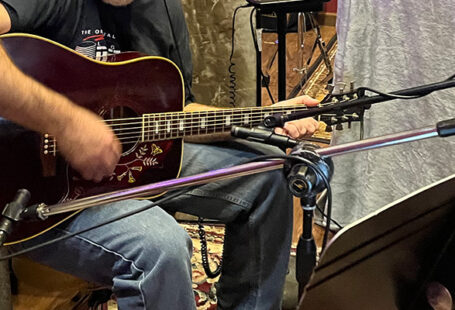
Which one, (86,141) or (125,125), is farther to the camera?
(125,125)

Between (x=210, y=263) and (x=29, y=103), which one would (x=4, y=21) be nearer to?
(x=29, y=103)

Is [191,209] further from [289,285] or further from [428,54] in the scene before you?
[428,54]

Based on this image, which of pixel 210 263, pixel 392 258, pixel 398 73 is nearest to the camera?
pixel 392 258

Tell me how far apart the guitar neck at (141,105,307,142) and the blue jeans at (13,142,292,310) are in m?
0.09

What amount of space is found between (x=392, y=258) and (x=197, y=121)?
0.65 metres

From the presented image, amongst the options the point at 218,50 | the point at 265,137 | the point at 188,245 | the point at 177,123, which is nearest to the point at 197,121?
the point at 177,123

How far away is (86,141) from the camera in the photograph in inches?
43.2

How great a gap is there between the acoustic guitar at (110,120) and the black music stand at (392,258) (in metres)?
0.56

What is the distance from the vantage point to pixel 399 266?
0.89 m

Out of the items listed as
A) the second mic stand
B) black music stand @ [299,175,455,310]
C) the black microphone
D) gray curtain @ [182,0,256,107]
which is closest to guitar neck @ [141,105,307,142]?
the black microphone

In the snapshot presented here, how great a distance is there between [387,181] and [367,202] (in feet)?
0.36

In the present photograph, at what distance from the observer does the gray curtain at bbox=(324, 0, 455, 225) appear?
1714 millimetres

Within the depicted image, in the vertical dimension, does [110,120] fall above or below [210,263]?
above

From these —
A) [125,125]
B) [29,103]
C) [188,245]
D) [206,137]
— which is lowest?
[188,245]
